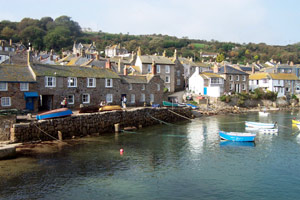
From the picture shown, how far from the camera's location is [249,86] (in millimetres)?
81500

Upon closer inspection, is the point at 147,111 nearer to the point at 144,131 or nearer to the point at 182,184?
the point at 144,131

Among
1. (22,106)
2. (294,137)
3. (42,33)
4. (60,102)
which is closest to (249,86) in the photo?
(294,137)

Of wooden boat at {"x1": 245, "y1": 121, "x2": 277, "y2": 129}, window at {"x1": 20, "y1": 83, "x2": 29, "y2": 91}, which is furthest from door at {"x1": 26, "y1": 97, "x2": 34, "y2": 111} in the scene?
wooden boat at {"x1": 245, "y1": 121, "x2": 277, "y2": 129}

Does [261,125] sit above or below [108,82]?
below

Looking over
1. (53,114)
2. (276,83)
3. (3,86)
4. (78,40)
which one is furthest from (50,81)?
(78,40)

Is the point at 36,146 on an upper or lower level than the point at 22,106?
lower

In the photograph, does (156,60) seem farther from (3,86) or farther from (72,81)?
(3,86)

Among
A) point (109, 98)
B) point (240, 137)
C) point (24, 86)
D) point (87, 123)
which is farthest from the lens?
point (109, 98)

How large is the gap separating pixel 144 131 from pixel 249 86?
52184mm

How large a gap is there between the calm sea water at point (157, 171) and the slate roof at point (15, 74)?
11.6 meters

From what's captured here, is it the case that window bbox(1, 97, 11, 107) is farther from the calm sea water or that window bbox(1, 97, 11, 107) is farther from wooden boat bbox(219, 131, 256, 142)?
wooden boat bbox(219, 131, 256, 142)

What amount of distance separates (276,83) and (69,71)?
59.1 metres

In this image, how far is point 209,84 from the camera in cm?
6806

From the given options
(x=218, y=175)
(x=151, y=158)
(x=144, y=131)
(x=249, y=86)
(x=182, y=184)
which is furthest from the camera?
(x=249, y=86)
